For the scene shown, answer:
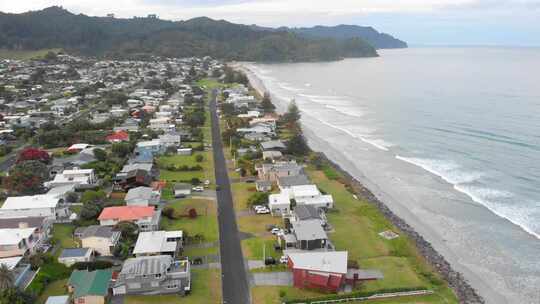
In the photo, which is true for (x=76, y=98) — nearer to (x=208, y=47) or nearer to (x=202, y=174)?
Answer: (x=202, y=174)

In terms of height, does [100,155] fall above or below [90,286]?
above

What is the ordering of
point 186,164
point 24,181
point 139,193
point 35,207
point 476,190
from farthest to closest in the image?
1. point 186,164
2. point 476,190
3. point 24,181
4. point 139,193
5. point 35,207

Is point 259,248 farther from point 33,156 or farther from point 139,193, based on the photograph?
point 33,156

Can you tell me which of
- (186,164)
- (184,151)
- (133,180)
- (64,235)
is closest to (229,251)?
(64,235)

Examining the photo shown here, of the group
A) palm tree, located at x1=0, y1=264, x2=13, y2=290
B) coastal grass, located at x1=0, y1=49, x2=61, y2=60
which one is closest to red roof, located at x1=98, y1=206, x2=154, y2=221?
palm tree, located at x1=0, y1=264, x2=13, y2=290

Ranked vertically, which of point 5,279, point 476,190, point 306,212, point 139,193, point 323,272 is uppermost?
point 139,193

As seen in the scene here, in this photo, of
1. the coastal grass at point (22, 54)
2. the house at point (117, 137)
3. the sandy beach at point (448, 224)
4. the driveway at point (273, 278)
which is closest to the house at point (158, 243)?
the driveway at point (273, 278)
